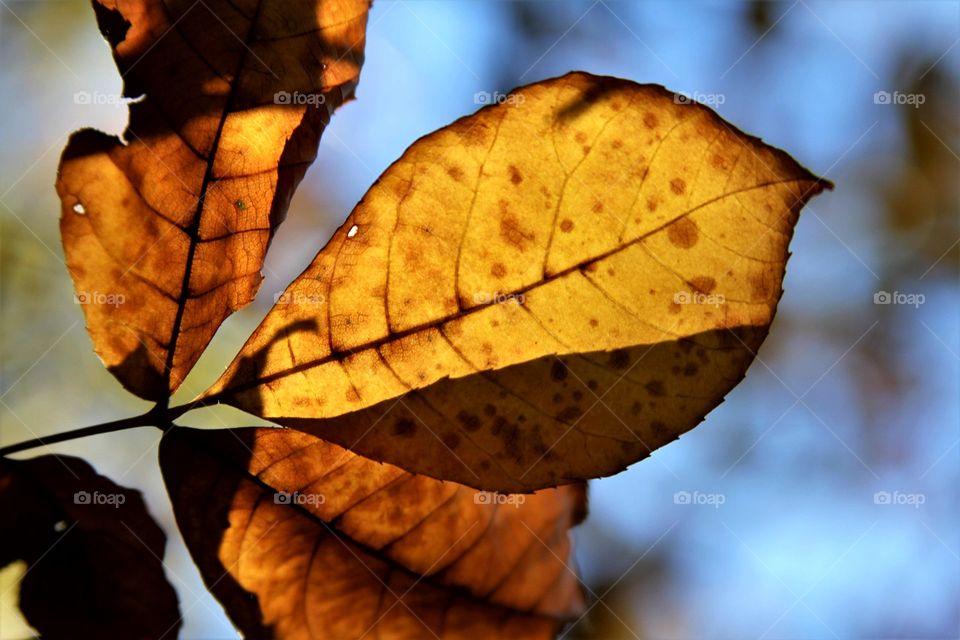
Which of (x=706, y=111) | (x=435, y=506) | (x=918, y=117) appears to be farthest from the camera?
(x=918, y=117)

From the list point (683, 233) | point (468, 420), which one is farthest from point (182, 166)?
point (683, 233)

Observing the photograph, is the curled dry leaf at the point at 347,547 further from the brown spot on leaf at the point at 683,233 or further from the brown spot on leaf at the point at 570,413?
the brown spot on leaf at the point at 683,233

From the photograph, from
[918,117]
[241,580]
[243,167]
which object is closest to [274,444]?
[241,580]

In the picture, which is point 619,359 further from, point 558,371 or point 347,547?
point 347,547

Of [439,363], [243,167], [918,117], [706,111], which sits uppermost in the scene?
[918,117]

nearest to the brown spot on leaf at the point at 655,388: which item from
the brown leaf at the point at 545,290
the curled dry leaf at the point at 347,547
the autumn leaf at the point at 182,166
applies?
the brown leaf at the point at 545,290

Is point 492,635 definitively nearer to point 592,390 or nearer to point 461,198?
point 592,390

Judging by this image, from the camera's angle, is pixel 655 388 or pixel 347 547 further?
pixel 347 547
